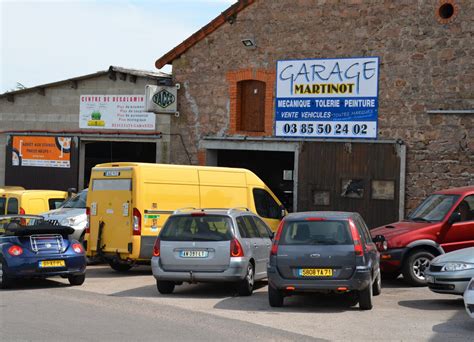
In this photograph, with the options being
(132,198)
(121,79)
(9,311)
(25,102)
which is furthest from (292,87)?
(9,311)

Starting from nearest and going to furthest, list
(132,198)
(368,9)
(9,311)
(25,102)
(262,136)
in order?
(9,311) < (132,198) < (368,9) < (262,136) < (25,102)

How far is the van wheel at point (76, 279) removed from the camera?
16.2 meters

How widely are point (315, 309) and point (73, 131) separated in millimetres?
18112

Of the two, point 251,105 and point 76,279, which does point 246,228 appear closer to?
point 76,279

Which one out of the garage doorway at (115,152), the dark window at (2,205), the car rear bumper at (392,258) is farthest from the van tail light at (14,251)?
the garage doorway at (115,152)

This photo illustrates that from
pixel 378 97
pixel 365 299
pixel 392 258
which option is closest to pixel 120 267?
pixel 392 258

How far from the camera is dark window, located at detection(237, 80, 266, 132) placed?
85.2 ft

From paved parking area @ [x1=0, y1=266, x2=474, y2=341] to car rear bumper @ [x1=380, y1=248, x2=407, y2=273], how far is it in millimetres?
421

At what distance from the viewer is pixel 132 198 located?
59.6ft

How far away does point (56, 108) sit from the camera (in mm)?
30281

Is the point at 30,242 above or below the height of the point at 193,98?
below

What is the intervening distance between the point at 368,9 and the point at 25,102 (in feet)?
45.2

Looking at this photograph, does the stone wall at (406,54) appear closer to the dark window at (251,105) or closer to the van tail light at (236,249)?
the dark window at (251,105)

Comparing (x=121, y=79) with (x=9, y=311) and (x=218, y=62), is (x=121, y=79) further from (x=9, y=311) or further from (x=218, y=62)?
(x=9, y=311)
